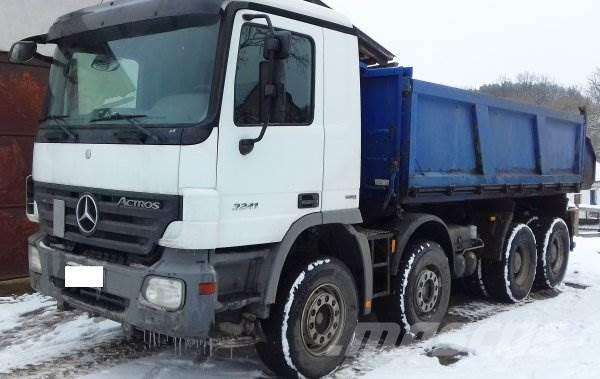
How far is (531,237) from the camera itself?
7504mm

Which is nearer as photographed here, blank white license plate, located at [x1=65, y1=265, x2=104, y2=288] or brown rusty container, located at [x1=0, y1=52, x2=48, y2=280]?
blank white license plate, located at [x1=65, y1=265, x2=104, y2=288]

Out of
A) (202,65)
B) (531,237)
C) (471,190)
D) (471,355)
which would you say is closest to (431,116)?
(471,190)

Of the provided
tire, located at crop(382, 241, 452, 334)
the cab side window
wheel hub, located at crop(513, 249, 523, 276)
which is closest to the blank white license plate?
the cab side window

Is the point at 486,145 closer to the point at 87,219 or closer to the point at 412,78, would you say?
the point at 412,78

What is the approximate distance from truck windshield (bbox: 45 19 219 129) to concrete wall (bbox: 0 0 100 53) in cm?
289

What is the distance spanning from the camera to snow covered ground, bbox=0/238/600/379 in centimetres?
451

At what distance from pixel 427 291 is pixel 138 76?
134 inches

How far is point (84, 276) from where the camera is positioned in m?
3.92

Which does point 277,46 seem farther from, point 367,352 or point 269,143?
point 367,352

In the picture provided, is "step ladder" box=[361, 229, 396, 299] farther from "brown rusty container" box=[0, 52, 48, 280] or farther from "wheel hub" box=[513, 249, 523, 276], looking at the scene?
"brown rusty container" box=[0, 52, 48, 280]

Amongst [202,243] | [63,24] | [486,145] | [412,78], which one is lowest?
[202,243]

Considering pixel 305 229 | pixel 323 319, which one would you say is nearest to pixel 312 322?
pixel 323 319

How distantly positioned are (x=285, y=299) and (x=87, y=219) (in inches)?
59.2

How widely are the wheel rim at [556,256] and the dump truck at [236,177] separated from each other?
3.11 metres
